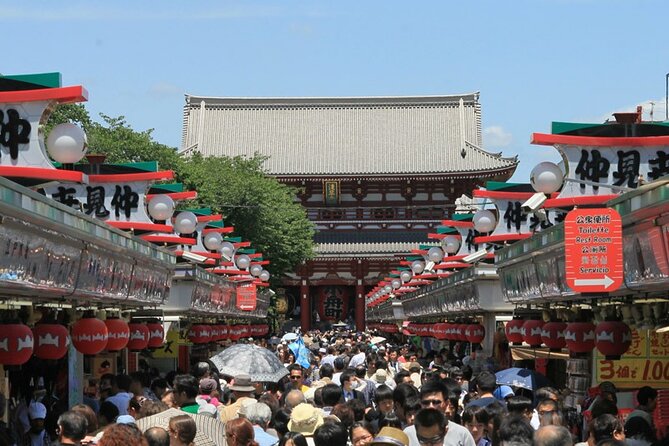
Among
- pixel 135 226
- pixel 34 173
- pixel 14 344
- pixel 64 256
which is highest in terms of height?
pixel 34 173

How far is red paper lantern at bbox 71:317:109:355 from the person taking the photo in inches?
630

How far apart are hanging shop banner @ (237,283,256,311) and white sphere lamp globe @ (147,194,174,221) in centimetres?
1496

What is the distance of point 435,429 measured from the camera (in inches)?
375

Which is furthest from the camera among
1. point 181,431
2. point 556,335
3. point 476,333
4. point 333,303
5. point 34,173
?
point 333,303

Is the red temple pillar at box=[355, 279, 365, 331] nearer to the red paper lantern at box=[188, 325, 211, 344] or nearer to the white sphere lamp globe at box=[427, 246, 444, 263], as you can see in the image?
the white sphere lamp globe at box=[427, 246, 444, 263]

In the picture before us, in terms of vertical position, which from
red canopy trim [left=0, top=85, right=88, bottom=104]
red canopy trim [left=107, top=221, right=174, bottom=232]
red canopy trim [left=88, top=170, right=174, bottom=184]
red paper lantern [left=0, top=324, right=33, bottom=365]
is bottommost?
red paper lantern [left=0, top=324, right=33, bottom=365]

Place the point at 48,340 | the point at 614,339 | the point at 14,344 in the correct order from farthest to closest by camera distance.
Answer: the point at 614,339 < the point at 48,340 < the point at 14,344

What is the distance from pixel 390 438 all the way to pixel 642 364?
7.11 meters

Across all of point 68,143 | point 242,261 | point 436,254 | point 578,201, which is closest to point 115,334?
point 68,143

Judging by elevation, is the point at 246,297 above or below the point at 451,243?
below

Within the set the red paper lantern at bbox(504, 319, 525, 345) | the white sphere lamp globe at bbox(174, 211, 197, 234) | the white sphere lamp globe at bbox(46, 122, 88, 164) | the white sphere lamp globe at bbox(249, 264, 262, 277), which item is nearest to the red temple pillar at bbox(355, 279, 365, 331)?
the white sphere lamp globe at bbox(249, 264, 262, 277)

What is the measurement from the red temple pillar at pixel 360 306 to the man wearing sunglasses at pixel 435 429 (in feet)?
210

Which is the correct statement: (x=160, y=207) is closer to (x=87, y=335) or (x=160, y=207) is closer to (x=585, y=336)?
(x=87, y=335)

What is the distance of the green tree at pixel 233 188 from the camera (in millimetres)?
45000
